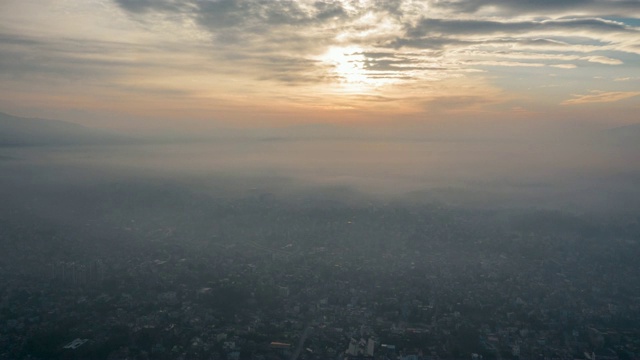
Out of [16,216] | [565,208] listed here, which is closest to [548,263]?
[565,208]

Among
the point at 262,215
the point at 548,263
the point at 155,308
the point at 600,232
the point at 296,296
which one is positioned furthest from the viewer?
the point at 262,215

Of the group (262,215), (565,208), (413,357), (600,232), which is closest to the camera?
(413,357)

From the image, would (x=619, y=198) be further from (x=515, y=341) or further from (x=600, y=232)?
(x=515, y=341)

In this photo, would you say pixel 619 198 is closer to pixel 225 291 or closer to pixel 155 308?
pixel 225 291

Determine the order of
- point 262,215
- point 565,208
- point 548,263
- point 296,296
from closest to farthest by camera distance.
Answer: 1. point 296,296
2. point 548,263
3. point 262,215
4. point 565,208

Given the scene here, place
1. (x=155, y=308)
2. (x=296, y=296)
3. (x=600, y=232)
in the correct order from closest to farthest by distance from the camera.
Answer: (x=155, y=308) → (x=296, y=296) → (x=600, y=232)

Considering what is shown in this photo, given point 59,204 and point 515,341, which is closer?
point 515,341

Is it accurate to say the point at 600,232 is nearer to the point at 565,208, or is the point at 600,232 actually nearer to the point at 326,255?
the point at 565,208

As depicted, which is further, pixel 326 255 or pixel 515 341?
pixel 326 255

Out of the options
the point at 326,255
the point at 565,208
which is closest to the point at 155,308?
the point at 326,255
